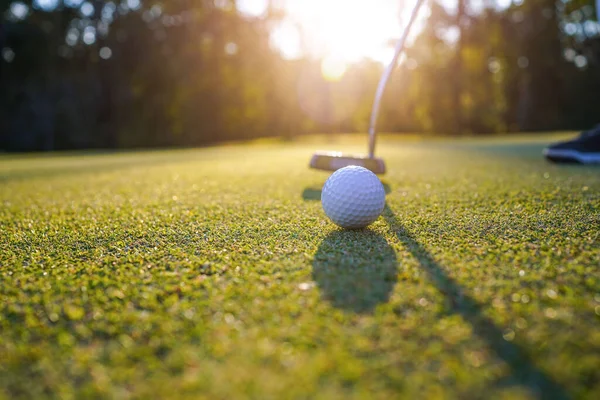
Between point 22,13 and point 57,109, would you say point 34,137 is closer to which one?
point 57,109

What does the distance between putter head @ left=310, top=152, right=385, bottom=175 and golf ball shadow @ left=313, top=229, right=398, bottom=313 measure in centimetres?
204

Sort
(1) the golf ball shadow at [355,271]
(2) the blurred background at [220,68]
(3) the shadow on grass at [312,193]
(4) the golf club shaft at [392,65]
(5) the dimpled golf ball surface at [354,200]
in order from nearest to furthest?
(1) the golf ball shadow at [355,271]
(5) the dimpled golf ball surface at [354,200]
(3) the shadow on grass at [312,193]
(4) the golf club shaft at [392,65]
(2) the blurred background at [220,68]

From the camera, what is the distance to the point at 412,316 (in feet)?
3.97

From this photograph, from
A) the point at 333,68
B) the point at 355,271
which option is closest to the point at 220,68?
the point at 333,68

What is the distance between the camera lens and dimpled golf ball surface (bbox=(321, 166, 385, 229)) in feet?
7.18

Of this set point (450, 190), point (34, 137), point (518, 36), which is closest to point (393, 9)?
point (450, 190)

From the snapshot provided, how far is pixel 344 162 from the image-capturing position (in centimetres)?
425

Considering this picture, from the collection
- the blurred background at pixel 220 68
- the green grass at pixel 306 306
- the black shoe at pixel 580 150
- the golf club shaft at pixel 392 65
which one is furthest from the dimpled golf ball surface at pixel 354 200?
the blurred background at pixel 220 68

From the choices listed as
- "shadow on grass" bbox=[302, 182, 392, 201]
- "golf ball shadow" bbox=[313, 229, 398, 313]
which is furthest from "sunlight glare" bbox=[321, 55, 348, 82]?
"golf ball shadow" bbox=[313, 229, 398, 313]

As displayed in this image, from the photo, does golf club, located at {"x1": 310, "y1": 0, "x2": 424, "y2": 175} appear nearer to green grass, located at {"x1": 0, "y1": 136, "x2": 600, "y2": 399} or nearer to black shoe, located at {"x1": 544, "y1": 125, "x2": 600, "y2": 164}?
green grass, located at {"x1": 0, "y1": 136, "x2": 600, "y2": 399}

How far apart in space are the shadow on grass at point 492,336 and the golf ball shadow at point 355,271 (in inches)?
5.5

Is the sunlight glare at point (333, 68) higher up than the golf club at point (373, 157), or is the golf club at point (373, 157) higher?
the sunlight glare at point (333, 68)

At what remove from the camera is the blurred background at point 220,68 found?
22.8 metres

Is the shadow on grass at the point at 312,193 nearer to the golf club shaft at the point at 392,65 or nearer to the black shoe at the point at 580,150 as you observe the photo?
the golf club shaft at the point at 392,65
